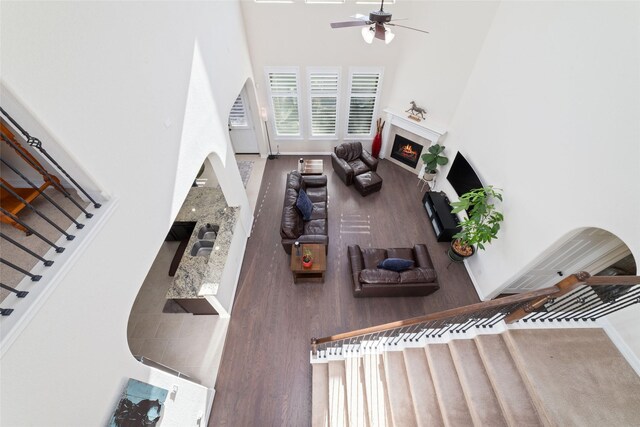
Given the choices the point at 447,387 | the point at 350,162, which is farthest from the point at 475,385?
the point at 350,162

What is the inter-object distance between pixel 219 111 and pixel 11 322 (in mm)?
3846

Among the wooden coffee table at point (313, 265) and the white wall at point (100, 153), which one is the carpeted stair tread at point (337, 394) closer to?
the wooden coffee table at point (313, 265)

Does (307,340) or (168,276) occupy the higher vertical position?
(168,276)

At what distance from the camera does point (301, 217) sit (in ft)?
19.8

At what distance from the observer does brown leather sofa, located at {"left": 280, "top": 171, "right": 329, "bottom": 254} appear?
5453mm

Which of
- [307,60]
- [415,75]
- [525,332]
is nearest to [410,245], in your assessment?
[525,332]

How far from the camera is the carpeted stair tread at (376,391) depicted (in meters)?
3.39

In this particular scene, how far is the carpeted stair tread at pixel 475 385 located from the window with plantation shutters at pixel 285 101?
6.95 m

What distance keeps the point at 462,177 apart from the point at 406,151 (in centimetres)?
223

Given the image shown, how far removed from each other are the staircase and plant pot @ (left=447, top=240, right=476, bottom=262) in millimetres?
2197

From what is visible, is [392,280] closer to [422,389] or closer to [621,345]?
[422,389]

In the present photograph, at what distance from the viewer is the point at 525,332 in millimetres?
3340

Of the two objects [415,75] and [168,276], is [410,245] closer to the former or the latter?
[415,75]

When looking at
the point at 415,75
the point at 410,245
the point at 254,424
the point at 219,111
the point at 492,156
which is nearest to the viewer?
the point at 254,424
